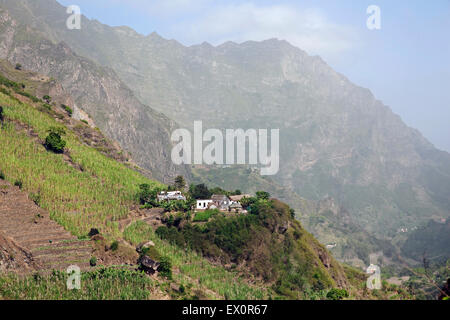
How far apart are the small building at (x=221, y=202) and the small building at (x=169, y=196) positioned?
6926mm

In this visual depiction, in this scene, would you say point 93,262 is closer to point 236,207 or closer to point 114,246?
point 114,246

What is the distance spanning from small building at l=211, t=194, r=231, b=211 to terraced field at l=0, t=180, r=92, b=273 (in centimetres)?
3544

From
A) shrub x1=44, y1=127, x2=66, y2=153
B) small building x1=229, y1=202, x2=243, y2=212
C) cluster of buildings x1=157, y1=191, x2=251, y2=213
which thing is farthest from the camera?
small building x1=229, y1=202, x2=243, y2=212

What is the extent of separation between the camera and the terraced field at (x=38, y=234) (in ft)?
183

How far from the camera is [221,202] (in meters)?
91.9

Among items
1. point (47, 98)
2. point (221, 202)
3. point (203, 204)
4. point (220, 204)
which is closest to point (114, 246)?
point (203, 204)

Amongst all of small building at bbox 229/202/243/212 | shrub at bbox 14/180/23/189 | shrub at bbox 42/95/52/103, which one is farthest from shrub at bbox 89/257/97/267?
shrub at bbox 42/95/52/103

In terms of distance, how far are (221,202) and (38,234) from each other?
4102 centimetres

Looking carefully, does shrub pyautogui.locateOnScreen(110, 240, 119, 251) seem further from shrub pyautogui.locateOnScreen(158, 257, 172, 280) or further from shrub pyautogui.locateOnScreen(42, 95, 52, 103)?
shrub pyautogui.locateOnScreen(42, 95, 52, 103)

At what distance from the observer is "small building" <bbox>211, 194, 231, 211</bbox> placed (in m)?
90.6

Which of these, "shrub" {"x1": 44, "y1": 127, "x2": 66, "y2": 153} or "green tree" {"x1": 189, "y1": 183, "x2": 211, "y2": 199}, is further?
"green tree" {"x1": 189, "y1": 183, "x2": 211, "y2": 199}

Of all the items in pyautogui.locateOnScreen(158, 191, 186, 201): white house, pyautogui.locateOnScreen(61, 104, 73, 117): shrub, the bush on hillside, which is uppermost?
pyautogui.locateOnScreen(61, 104, 73, 117): shrub

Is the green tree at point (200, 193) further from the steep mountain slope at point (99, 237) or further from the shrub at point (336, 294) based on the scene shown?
the shrub at point (336, 294)
